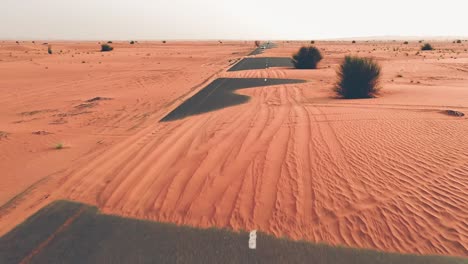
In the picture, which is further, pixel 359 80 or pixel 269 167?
pixel 359 80

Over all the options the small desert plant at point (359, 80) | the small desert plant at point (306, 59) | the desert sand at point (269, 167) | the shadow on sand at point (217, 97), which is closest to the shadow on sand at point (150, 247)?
the desert sand at point (269, 167)

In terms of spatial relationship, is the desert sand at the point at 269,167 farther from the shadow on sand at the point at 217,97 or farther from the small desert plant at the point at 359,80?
the small desert plant at the point at 359,80

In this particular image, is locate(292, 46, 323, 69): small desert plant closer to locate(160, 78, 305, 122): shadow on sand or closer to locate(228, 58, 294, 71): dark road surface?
locate(228, 58, 294, 71): dark road surface

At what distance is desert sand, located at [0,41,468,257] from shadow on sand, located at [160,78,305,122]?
555mm

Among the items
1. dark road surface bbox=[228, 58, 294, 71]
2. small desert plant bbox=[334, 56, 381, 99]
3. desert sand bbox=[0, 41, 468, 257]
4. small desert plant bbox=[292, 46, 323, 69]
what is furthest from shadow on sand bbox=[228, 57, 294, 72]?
desert sand bbox=[0, 41, 468, 257]

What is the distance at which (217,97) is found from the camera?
47.0 feet

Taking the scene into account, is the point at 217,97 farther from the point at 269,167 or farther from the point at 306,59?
the point at 306,59

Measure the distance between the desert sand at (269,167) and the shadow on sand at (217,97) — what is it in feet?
1.82

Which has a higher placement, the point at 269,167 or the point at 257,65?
the point at 257,65

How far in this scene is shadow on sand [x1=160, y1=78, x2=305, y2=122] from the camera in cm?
1168

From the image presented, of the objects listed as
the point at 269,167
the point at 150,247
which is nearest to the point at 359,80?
the point at 269,167

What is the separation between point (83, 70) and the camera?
2616 centimetres

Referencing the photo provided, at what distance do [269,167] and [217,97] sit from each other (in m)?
8.40

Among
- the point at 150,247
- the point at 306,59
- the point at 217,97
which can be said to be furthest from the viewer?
the point at 306,59
